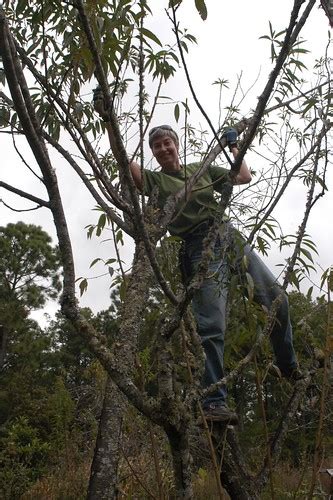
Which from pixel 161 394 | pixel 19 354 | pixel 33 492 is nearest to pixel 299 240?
pixel 161 394

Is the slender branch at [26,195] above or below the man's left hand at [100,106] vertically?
below

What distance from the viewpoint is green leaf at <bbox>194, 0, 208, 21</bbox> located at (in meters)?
1.11

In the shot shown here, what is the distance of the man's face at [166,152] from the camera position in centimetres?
279

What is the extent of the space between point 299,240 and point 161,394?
2.36 feet

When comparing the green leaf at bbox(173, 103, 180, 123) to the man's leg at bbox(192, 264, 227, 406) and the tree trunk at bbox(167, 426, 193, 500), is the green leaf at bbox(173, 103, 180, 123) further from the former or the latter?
the tree trunk at bbox(167, 426, 193, 500)

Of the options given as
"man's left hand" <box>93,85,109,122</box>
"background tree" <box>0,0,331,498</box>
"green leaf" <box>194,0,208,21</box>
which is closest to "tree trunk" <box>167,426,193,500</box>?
"background tree" <box>0,0,331,498</box>

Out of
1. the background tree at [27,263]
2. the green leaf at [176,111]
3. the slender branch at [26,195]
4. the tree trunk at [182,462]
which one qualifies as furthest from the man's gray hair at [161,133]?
the background tree at [27,263]

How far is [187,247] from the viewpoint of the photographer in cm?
256

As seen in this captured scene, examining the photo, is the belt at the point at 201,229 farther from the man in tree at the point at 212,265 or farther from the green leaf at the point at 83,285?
the green leaf at the point at 83,285

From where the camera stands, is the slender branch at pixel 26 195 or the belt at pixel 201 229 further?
the belt at pixel 201 229

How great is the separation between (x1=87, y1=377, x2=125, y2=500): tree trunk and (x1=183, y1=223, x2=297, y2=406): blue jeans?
16.8 inches

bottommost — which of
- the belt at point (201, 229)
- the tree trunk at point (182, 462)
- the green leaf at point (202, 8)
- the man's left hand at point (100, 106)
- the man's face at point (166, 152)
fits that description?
the tree trunk at point (182, 462)

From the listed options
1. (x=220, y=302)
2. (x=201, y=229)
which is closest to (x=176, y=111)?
(x=201, y=229)

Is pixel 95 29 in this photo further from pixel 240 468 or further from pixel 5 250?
pixel 5 250
